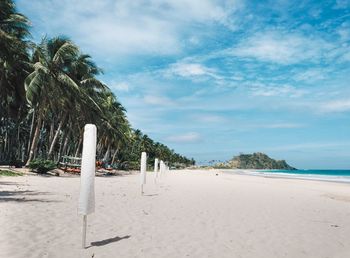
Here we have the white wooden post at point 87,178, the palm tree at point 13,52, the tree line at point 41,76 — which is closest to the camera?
the white wooden post at point 87,178

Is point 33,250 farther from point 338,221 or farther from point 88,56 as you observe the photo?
point 88,56

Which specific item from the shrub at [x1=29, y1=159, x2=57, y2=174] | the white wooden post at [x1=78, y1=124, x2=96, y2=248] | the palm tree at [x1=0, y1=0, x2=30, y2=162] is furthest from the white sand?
the palm tree at [x1=0, y1=0, x2=30, y2=162]

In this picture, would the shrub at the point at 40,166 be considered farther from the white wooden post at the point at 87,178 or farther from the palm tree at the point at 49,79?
the white wooden post at the point at 87,178

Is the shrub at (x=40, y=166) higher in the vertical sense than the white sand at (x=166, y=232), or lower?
higher

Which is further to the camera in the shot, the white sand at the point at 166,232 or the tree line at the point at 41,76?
the tree line at the point at 41,76

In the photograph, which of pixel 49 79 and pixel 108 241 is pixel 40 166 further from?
pixel 108 241

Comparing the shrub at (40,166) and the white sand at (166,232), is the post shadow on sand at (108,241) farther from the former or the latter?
the shrub at (40,166)

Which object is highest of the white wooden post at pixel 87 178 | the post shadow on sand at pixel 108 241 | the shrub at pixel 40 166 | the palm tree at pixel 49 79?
the palm tree at pixel 49 79

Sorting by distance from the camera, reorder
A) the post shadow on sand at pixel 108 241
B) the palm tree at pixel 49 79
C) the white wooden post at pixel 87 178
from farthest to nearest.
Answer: the palm tree at pixel 49 79 → the post shadow on sand at pixel 108 241 → the white wooden post at pixel 87 178

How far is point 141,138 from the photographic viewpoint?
98812 mm

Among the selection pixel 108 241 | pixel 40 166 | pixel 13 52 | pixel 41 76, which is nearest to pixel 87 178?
pixel 108 241

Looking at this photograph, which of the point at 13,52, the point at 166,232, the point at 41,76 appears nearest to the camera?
the point at 166,232

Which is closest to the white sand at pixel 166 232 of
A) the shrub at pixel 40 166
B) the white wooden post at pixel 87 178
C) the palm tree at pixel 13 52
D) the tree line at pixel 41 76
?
the white wooden post at pixel 87 178

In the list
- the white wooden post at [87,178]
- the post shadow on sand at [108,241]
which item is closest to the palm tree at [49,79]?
the post shadow on sand at [108,241]
